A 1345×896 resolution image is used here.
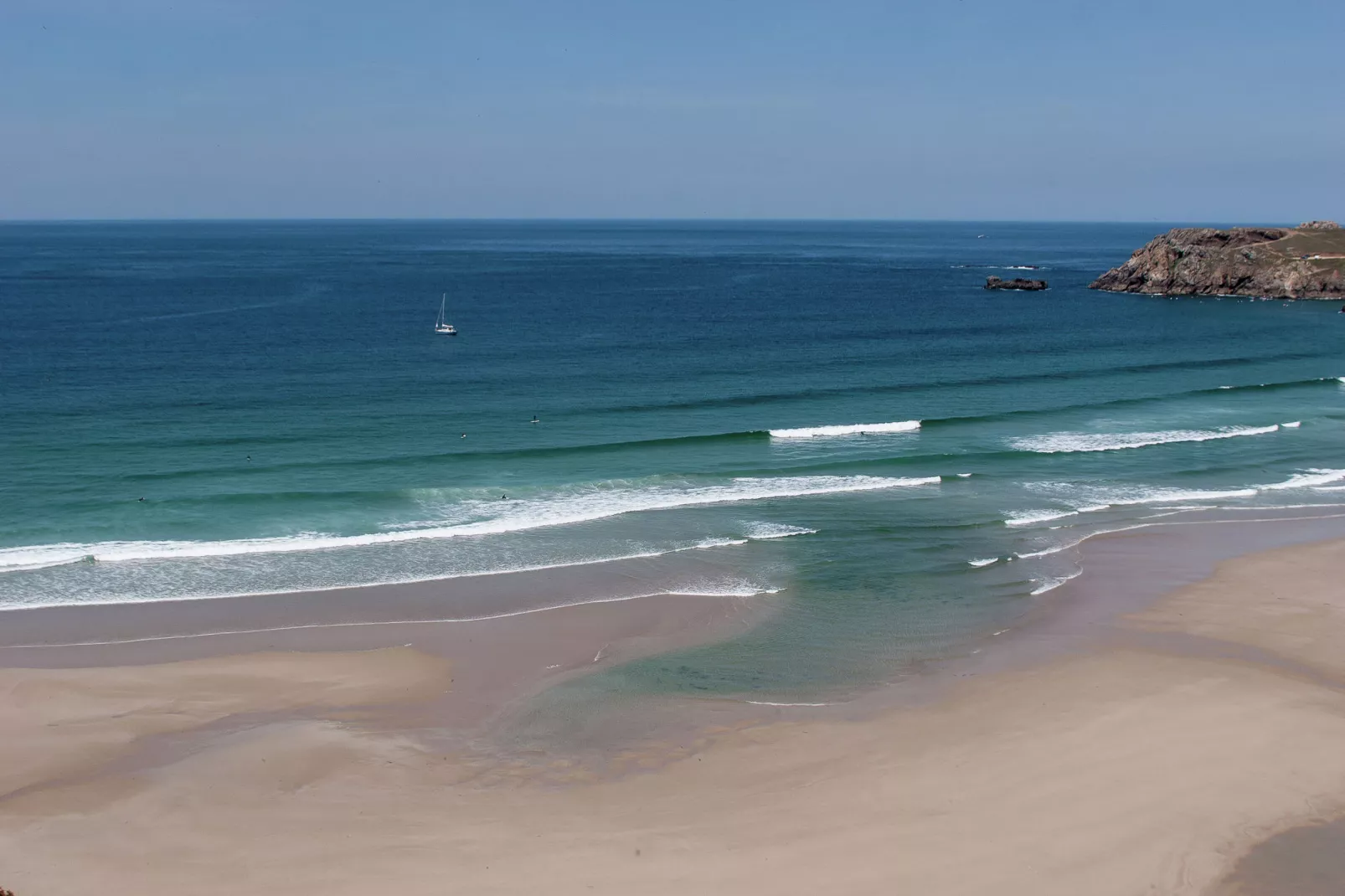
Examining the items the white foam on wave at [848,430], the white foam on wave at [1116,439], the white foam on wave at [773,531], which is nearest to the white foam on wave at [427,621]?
the white foam on wave at [773,531]

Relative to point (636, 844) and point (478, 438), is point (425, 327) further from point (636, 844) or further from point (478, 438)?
point (636, 844)

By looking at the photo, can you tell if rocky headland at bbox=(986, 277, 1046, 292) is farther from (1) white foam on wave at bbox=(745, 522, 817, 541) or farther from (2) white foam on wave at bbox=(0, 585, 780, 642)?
(2) white foam on wave at bbox=(0, 585, 780, 642)

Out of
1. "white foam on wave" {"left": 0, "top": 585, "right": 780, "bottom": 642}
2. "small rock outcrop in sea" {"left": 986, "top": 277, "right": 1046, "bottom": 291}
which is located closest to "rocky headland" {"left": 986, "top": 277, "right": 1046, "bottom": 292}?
"small rock outcrop in sea" {"left": 986, "top": 277, "right": 1046, "bottom": 291}

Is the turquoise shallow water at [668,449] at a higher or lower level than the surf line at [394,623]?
higher

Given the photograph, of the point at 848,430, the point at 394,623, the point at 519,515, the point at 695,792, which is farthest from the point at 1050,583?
the point at 848,430

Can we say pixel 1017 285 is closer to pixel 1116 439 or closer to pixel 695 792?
pixel 1116 439

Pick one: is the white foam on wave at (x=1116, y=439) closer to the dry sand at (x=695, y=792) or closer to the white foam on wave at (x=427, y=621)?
the dry sand at (x=695, y=792)

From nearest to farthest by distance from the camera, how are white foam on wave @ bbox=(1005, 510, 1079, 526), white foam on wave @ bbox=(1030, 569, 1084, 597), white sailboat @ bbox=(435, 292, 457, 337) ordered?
white foam on wave @ bbox=(1030, 569, 1084, 597), white foam on wave @ bbox=(1005, 510, 1079, 526), white sailboat @ bbox=(435, 292, 457, 337)
